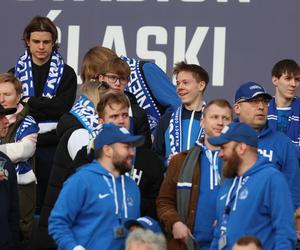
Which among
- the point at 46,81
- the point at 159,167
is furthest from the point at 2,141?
the point at 159,167

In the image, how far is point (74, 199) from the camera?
27.8ft

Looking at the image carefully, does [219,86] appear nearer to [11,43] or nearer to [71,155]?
[11,43]

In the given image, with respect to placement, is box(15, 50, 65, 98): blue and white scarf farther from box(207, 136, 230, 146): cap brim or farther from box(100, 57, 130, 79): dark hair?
box(207, 136, 230, 146): cap brim

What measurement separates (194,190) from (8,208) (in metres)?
1.30

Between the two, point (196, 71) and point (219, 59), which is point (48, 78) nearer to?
point (196, 71)

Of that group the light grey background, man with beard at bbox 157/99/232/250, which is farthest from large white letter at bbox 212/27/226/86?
man with beard at bbox 157/99/232/250

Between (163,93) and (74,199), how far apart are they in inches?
94.4

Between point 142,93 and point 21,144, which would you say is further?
point 142,93

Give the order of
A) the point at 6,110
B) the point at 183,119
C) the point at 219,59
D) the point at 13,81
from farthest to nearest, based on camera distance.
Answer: the point at 219,59 < the point at 13,81 < the point at 183,119 < the point at 6,110

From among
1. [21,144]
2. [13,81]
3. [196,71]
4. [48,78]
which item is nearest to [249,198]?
[196,71]

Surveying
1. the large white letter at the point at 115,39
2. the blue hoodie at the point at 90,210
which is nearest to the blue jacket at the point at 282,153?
the blue hoodie at the point at 90,210

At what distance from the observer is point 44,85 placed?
10742 millimetres

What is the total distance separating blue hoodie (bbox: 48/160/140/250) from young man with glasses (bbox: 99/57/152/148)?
1.31 metres

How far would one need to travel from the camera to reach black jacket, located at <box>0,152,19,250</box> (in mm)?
9250
